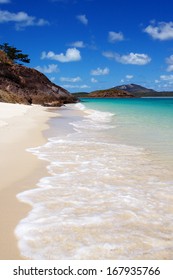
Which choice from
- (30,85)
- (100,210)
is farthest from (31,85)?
(100,210)

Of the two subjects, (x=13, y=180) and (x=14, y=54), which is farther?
(x=14, y=54)

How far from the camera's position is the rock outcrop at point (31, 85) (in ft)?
175

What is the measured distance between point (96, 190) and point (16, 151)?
13.0 ft

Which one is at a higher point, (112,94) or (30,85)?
(112,94)

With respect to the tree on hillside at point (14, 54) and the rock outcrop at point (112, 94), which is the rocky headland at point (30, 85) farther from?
the rock outcrop at point (112, 94)

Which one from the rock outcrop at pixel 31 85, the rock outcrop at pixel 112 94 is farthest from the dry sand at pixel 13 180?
the rock outcrop at pixel 112 94

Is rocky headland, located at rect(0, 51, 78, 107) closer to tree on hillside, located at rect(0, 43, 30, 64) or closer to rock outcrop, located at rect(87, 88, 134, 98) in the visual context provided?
tree on hillside, located at rect(0, 43, 30, 64)

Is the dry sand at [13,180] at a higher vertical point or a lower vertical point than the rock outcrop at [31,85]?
lower

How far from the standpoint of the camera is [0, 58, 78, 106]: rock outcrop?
2095 inches

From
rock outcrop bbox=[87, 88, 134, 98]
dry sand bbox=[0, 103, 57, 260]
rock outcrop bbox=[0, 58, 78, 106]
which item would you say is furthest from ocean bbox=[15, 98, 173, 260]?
rock outcrop bbox=[87, 88, 134, 98]

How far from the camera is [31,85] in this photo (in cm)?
6094

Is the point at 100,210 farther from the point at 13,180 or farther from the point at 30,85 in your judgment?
the point at 30,85

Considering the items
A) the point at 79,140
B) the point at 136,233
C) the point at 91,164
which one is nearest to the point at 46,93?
the point at 79,140

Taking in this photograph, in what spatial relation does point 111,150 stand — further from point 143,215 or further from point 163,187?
point 143,215
